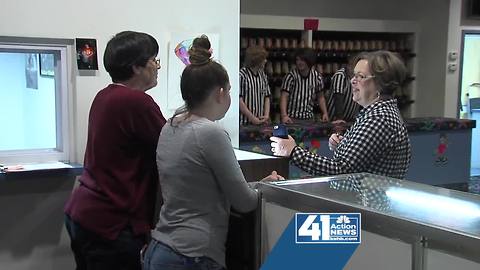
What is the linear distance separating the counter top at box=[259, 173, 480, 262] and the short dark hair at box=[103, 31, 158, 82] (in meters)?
0.77

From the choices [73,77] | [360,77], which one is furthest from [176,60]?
[360,77]

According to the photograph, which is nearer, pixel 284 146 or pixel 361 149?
pixel 361 149

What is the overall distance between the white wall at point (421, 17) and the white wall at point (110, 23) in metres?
4.53

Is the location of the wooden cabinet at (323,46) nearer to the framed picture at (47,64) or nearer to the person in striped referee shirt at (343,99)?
the person in striped referee shirt at (343,99)

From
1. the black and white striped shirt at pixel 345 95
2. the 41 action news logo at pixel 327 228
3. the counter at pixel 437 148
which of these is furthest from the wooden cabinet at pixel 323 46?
the 41 action news logo at pixel 327 228

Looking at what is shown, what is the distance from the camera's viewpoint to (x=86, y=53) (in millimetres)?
3275

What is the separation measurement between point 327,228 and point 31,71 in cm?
226

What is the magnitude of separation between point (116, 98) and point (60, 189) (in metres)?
1.25

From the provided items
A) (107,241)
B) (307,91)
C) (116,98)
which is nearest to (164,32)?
(116,98)

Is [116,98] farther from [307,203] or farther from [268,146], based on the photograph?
[268,146]

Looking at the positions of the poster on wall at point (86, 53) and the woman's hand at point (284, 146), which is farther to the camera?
the poster on wall at point (86, 53)

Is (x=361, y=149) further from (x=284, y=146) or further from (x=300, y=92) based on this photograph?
(x=300, y=92)

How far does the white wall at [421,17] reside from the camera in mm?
8453

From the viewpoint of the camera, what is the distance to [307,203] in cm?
165
